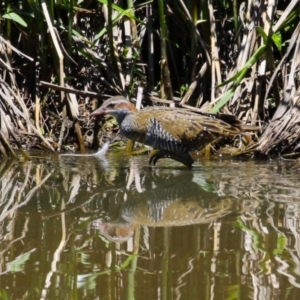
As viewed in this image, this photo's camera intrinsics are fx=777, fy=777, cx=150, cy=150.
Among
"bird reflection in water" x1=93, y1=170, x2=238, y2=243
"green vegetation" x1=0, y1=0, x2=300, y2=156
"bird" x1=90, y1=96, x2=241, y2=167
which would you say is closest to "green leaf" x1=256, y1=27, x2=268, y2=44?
"green vegetation" x1=0, y1=0, x2=300, y2=156

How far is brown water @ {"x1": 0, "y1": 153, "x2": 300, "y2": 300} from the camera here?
137 inches

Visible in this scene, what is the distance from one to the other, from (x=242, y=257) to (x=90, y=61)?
503cm

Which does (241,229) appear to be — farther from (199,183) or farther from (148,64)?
(148,64)

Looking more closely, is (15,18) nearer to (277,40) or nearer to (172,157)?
(172,157)

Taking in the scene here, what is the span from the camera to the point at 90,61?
8.59 m

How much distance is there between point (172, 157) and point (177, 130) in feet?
0.85

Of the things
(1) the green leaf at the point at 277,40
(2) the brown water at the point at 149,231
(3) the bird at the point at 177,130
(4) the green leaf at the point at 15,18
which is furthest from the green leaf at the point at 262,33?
(4) the green leaf at the point at 15,18

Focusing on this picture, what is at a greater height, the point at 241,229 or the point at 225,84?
the point at 225,84

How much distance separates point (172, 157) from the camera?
23.8 ft

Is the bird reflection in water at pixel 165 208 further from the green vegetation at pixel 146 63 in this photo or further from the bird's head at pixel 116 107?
the green vegetation at pixel 146 63

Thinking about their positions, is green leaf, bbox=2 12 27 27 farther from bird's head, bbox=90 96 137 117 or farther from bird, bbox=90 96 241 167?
bird, bbox=90 96 241 167

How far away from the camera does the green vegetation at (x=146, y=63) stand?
7.61 m

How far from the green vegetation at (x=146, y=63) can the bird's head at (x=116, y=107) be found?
1.95ft

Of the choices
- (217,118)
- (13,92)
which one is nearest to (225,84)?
(217,118)
